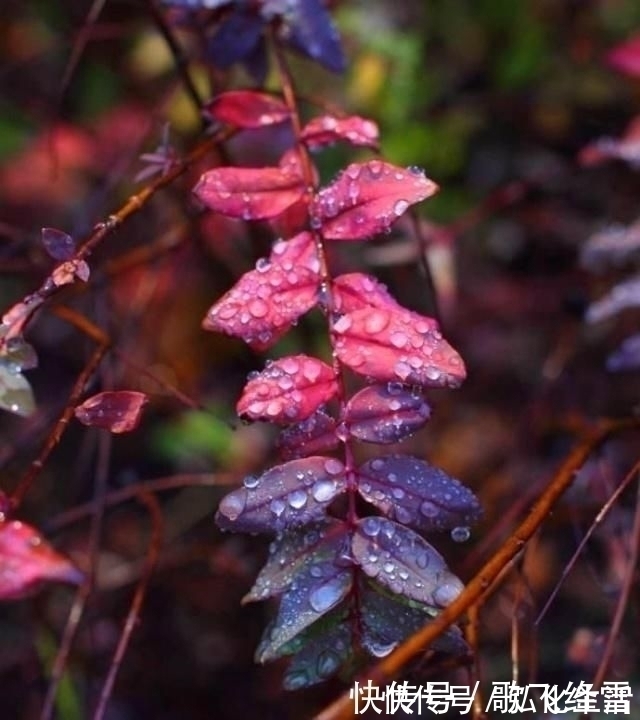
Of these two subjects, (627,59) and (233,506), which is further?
(627,59)

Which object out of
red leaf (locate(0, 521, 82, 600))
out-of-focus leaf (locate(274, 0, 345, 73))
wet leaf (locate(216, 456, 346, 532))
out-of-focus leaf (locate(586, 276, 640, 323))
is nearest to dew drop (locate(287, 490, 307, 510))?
wet leaf (locate(216, 456, 346, 532))

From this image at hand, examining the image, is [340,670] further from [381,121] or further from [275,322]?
[381,121]

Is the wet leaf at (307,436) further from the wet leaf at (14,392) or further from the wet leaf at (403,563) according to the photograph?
the wet leaf at (14,392)

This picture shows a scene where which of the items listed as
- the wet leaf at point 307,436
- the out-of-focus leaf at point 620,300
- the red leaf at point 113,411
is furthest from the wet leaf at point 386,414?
the out-of-focus leaf at point 620,300

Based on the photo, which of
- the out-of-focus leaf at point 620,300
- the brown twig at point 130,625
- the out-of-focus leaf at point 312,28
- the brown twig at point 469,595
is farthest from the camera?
the out-of-focus leaf at point 620,300

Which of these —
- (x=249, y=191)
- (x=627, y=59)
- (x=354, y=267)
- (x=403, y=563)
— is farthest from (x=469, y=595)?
(x=354, y=267)

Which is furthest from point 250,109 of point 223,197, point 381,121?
point 381,121

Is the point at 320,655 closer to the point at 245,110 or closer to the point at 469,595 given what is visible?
the point at 469,595
